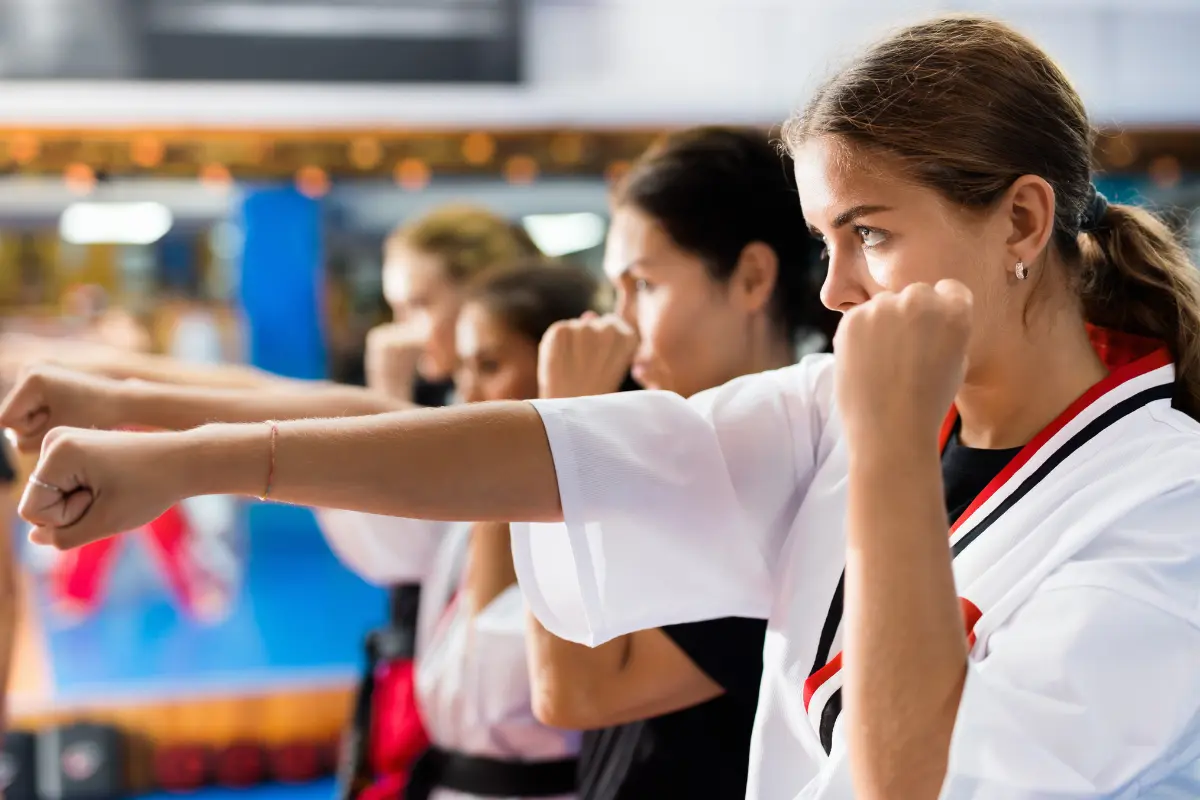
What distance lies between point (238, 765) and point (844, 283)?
330 cm

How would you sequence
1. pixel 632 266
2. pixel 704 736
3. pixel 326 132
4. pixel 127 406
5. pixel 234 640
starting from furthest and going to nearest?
1. pixel 326 132
2. pixel 234 640
3. pixel 632 266
4. pixel 704 736
5. pixel 127 406

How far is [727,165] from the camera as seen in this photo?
140 cm

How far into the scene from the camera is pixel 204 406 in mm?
1201

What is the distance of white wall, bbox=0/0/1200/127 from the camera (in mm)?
5605

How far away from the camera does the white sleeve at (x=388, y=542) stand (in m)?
2.11

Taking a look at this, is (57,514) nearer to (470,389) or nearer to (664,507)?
(664,507)

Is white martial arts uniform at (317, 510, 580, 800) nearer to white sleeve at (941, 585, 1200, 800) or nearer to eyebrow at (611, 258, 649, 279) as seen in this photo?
eyebrow at (611, 258, 649, 279)

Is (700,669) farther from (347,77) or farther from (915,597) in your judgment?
(347,77)

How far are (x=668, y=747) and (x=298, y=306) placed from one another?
582 centimetres

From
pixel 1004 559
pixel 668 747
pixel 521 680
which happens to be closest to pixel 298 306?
pixel 521 680

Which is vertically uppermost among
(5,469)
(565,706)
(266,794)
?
(565,706)

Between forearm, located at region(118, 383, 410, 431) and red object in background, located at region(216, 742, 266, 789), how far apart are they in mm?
2703

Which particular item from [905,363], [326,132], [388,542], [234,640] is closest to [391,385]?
[388,542]

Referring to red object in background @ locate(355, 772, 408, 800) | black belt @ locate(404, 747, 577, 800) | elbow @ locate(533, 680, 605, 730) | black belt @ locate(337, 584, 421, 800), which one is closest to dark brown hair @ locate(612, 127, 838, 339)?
elbow @ locate(533, 680, 605, 730)
